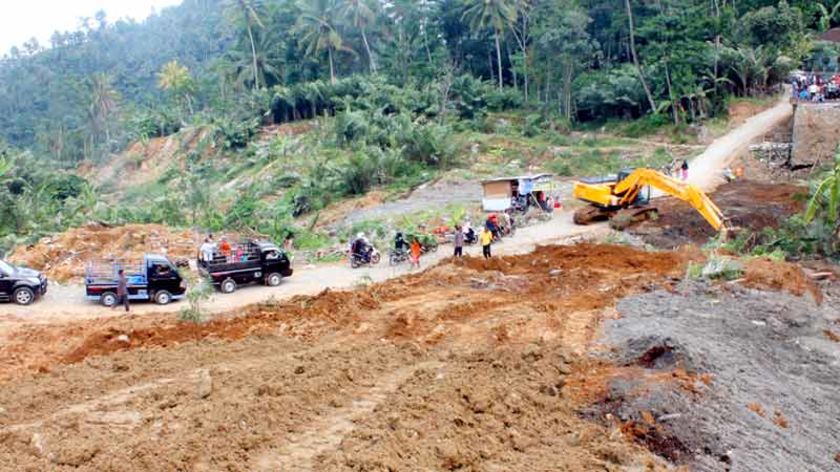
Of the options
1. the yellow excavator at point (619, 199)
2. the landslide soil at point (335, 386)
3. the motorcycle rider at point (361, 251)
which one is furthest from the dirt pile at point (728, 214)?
the motorcycle rider at point (361, 251)

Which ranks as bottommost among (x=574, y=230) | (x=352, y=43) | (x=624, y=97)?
(x=574, y=230)

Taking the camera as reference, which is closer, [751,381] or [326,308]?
[751,381]

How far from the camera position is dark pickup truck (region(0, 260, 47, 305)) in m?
17.9

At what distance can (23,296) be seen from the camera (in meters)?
17.9

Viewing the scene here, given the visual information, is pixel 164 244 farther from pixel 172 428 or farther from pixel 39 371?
pixel 172 428

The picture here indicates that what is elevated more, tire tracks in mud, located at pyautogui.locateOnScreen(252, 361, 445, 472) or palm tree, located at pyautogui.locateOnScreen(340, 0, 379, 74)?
palm tree, located at pyautogui.locateOnScreen(340, 0, 379, 74)

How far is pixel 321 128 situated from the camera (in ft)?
167

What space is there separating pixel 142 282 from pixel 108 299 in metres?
0.85

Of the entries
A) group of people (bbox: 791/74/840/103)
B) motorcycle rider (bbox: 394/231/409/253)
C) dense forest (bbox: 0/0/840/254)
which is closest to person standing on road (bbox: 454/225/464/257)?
motorcycle rider (bbox: 394/231/409/253)

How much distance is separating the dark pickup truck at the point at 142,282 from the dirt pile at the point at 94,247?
119 inches

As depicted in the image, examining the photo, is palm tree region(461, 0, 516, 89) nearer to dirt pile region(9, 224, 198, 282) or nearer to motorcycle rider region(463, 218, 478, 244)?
motorcycle rider region(463, 218, 478, 244)

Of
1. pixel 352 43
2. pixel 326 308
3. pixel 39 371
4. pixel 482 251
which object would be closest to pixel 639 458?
pixel 326 308

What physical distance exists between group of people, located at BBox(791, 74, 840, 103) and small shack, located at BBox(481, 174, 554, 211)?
15.7m

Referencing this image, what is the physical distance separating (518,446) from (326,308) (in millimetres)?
7728
